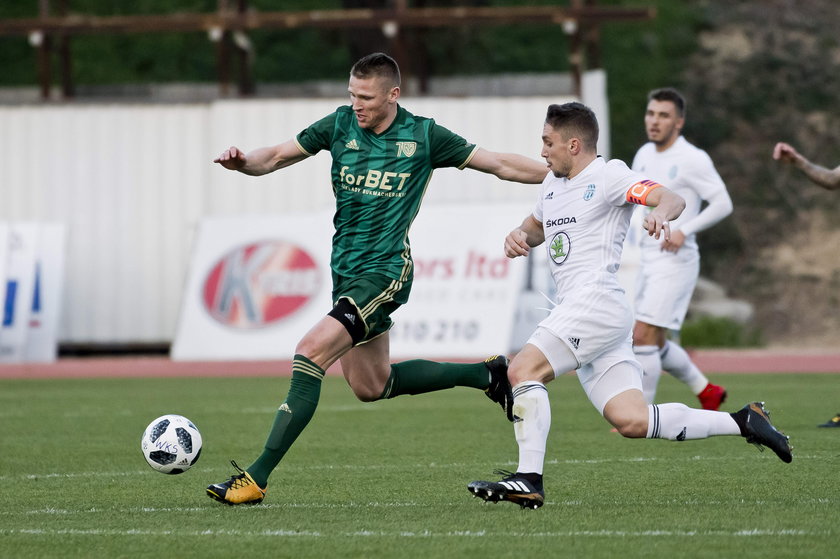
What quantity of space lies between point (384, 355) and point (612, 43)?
83.4 feet

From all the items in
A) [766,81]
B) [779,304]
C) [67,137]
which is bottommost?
[779,304]

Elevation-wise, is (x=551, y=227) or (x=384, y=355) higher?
(x=551, y=227)

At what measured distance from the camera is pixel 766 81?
35.4 meters

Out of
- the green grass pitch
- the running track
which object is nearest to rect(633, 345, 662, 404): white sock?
the green grass pitch

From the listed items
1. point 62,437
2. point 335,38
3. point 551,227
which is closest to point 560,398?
point 62,437

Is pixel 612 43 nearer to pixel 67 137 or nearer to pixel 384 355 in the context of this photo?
pixel 67 137

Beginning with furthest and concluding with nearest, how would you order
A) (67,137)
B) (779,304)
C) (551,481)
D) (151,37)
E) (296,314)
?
1. (151,37)
2. (779,304)
3. (67,137)
4. (296,314)
5. (551,481)

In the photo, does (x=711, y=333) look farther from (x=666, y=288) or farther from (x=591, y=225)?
(x=591, y=225)

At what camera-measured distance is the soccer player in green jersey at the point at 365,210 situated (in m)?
6.99

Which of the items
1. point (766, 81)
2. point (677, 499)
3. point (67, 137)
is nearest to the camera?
point (677, 499)

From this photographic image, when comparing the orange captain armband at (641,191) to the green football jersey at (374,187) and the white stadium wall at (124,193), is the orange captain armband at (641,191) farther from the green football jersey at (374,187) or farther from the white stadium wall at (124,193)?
the white stadium wall at (124,193)

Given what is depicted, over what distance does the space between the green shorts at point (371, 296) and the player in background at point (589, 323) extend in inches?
28.5

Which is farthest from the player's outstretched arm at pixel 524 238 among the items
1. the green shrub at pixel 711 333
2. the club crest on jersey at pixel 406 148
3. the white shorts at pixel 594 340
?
the green shrub at pixel 711 333

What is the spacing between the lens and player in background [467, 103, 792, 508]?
21.8 feet
